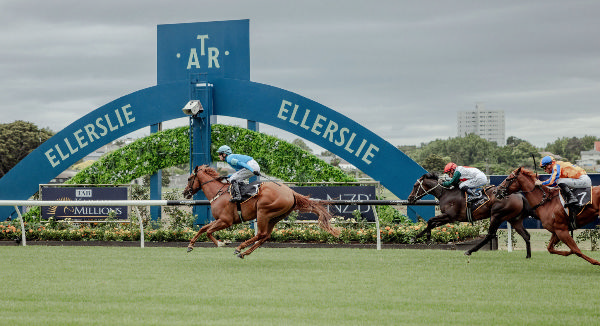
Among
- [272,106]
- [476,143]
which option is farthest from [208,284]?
[476,143]

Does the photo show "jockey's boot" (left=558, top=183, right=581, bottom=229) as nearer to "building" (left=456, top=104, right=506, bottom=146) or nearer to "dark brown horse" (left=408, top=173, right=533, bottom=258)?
"dark brown horse" (left=408, top=173, right=533, bottom=258)

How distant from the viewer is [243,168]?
31.8ft

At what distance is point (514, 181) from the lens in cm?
940

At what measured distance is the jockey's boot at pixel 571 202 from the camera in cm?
868

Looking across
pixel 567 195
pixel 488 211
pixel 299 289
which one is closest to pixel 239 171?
pixel 299 289

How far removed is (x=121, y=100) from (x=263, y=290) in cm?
984

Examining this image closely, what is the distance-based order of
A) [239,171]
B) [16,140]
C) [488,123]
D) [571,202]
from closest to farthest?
[571,202] < [239,171] < [16,140] < [488,123]

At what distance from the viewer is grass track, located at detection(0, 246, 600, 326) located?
555cm

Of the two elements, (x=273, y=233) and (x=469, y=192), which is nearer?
(x=469, y=192)

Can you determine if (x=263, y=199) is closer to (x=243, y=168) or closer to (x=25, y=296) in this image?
(x=243, y=168)

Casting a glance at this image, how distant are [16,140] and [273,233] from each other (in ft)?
135

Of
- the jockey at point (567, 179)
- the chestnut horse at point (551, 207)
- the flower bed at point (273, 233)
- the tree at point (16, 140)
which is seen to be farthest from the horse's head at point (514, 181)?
the tree at point (16, 140)

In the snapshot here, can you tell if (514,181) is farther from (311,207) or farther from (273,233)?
(273,233)

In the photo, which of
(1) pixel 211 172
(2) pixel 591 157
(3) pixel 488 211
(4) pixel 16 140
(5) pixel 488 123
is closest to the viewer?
(3) pixel 488 211
